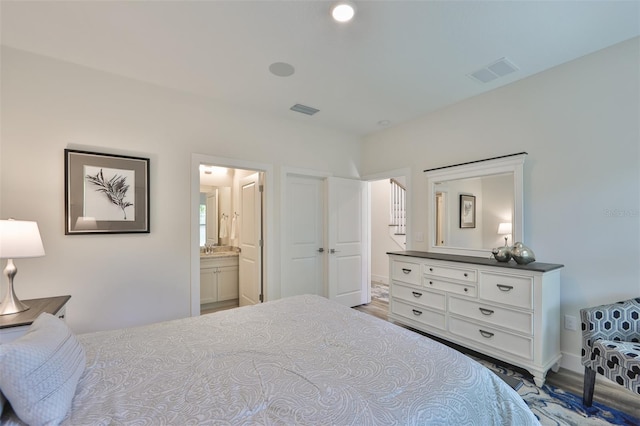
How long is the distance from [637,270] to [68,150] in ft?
16.0

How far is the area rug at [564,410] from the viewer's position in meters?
1.83

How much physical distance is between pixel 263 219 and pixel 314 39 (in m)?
2.24

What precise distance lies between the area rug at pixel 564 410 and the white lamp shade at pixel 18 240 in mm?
3580

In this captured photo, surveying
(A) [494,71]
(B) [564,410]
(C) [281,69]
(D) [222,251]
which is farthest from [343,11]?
(D) [222,251]

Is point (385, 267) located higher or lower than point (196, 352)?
lower

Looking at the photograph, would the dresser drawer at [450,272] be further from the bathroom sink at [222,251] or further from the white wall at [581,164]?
the bathroom sink at [222,251]

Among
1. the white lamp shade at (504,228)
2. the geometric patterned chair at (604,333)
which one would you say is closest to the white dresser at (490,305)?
the geometric patterned chair at (604,333)

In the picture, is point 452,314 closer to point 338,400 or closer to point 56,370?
point 338,400

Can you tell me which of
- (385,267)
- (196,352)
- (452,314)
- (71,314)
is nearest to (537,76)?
(452,314)

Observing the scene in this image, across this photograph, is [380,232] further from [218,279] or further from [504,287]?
[504,287]

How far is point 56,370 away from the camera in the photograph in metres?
1.00

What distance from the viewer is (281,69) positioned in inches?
103

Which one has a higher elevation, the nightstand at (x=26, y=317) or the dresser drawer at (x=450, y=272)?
the dresser drawer at (x=450, y=272)

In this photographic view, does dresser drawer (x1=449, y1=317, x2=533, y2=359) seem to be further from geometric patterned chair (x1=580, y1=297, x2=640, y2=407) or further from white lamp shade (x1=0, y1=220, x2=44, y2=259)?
white lamp shade (x1=0, y1=220, x2=44, y2=259)
